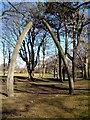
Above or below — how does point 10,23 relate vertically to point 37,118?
above

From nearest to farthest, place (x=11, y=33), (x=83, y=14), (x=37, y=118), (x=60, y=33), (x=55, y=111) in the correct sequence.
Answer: (x=37, y=118), (x=55, y=111), (x=83, y=14), (x=60, y=33), (x=11, y=33)

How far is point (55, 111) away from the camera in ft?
Result: 32.1

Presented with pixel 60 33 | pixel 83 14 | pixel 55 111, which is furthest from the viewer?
pixel 60 33

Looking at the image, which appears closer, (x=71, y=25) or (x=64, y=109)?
(x=64, y=109)

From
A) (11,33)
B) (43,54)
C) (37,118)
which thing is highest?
(11,33)

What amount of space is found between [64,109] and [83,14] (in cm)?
1585

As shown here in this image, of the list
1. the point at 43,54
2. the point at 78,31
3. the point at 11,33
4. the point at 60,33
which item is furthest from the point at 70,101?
the point at 43,54

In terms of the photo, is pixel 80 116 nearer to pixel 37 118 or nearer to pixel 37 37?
pixel 37 118

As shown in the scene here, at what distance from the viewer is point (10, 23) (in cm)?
2983

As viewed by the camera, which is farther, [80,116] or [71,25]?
[71,25]

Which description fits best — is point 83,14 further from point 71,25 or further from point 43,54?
point 43,54

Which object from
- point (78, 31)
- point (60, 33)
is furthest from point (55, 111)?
point (60, 33)

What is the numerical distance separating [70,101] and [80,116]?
263 centimetres

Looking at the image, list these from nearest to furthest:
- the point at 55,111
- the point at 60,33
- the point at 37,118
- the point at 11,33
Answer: the point at 37,118, the point at 55,111, the point at 60,33, the point at 11,33
